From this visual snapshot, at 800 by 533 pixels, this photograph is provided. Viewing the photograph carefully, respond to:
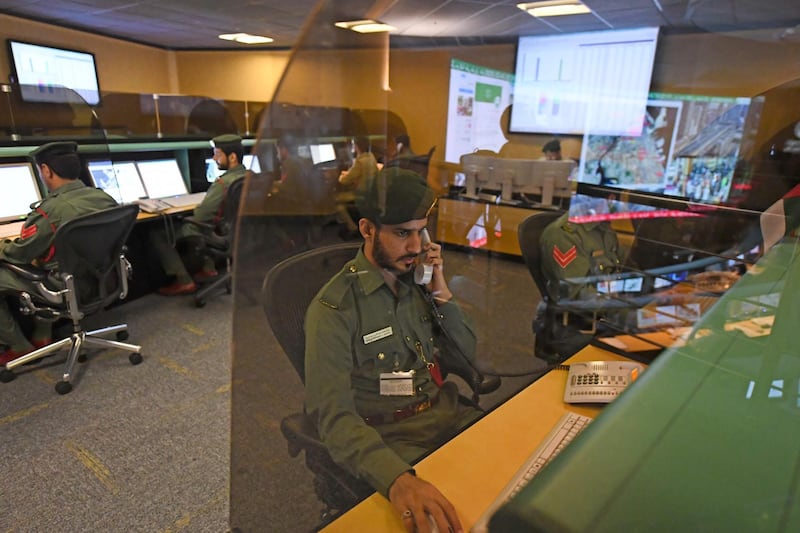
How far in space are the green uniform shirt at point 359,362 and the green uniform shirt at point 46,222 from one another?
7.42 feet

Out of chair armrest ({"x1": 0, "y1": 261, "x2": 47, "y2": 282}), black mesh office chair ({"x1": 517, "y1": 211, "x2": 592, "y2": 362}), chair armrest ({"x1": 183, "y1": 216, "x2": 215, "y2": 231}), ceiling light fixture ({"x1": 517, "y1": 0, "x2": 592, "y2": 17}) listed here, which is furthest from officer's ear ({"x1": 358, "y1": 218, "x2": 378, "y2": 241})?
chair armrest ({"x1": 183, "y1": 216, "x2": 215, "y2": 231})

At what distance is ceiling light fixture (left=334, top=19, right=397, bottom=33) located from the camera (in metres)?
0.68

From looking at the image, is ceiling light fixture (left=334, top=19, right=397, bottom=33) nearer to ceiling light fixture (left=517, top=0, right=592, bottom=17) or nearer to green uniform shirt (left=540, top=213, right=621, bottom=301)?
ceiling light fixture (left=517, top=0, right=592, bottom=17)

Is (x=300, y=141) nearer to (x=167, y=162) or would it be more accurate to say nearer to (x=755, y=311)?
(x=755, y=311)

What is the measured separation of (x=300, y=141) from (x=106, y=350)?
9.38 ft

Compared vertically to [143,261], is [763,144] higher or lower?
higher

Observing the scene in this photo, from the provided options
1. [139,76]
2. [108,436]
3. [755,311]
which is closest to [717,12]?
[755,311]

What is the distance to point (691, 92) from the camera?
12.0 feet

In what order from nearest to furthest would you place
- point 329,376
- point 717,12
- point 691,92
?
point 329,376 < point 717,12 < point 691,92

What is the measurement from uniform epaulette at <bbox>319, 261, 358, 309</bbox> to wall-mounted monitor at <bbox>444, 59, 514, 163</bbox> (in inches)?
13.5

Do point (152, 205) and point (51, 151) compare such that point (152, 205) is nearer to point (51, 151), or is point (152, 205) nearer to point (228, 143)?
point (228, 143)

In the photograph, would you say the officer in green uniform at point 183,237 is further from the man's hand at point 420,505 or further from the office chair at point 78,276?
the man's hand at point 420,505

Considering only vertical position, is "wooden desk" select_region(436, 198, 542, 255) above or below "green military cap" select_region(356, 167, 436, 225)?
below

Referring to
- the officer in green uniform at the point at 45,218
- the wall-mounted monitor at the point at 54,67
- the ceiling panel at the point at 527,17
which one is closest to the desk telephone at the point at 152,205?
A: the officer in green uniform at the point at 45,218
